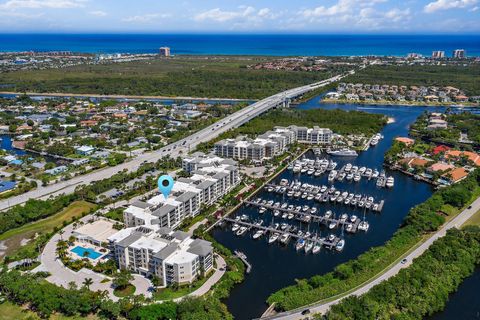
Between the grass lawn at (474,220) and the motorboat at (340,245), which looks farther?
the grass lawn at (474,220)

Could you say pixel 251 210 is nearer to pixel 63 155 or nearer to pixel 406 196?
pixel 406 196

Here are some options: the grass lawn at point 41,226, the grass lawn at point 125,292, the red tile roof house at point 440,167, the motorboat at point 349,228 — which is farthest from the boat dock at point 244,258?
the red tile roof house at point 440,167

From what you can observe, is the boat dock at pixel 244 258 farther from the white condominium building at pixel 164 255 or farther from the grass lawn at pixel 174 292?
the grass lawn at pixel 174 292

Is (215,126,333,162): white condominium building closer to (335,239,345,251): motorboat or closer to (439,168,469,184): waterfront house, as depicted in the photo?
(439,168,469,184): waterfront house

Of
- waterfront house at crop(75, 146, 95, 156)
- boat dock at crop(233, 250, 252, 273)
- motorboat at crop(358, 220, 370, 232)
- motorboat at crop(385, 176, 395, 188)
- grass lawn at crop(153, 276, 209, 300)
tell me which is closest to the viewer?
grass lawn at crop(153, 276, 209, 300)

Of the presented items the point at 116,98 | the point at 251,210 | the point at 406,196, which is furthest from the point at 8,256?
the point at 116,98

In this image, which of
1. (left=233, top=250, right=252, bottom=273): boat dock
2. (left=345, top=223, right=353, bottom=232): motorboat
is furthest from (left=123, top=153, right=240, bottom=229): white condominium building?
(left=345, top=223, right=353, bottom=232): motorboat
